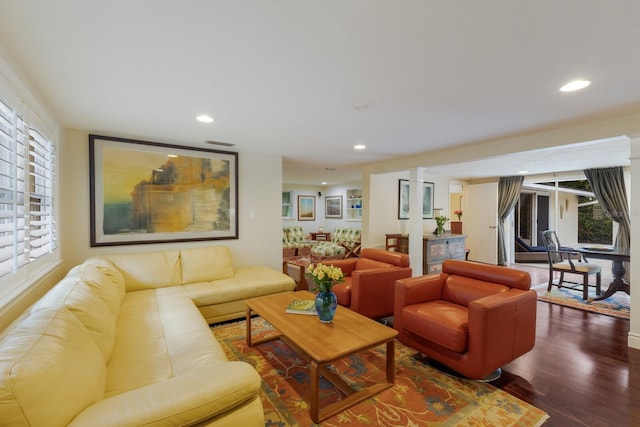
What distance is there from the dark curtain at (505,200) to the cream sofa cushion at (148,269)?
6955mm

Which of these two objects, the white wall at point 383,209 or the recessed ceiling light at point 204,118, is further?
the white wall at point 383,209

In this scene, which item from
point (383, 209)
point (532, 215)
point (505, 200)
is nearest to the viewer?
point (383, 209)

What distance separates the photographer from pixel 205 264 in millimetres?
3602

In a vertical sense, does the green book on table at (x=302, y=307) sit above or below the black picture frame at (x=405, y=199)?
below

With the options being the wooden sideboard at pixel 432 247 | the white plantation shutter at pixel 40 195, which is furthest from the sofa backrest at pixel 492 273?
the white plantation shutter at pixel 40 195

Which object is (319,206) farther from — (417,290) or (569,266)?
(417,290)

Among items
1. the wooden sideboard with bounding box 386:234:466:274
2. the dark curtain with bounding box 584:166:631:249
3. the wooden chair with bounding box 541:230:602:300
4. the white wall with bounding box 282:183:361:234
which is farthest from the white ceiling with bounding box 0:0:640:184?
the white wall with bounding box 282:183:361:234

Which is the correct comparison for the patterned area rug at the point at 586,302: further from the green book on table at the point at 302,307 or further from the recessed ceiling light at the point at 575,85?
the green book on table at the point at 302,307

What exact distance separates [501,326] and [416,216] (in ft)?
9.46

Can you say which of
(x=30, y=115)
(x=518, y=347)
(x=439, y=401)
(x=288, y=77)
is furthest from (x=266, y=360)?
(x=30, y=115)

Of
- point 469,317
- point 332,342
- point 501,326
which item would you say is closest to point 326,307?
point 332,342

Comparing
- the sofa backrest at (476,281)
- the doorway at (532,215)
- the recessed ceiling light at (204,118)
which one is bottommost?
the sofa backrest at (476,281)

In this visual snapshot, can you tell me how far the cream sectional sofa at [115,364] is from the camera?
99cm

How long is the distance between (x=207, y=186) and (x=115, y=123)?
4.16ft
